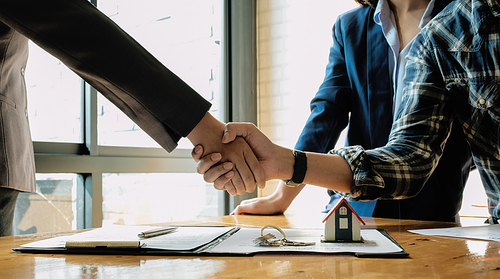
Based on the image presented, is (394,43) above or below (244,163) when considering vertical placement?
above

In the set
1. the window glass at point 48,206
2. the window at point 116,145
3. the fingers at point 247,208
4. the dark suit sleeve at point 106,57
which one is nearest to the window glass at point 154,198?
the window at point 116,145

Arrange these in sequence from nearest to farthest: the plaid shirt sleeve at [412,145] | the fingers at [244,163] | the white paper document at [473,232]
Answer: the white paper document at [473,232]
the plaid shirt sleeve at [412,145]
the fingers at [244,163]

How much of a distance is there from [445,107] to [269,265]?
822 millimetres

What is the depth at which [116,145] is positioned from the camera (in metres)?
2.30

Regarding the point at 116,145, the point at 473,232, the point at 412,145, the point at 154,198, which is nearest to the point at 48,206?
the point at 116,145

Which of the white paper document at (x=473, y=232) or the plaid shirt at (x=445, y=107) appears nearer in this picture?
the white paper document at (x=473, y=232)

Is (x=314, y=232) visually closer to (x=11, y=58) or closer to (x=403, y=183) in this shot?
(x=403, y=183)

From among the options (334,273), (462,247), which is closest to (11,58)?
(334,273)

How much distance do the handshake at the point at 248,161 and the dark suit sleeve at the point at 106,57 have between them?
0.48 ft

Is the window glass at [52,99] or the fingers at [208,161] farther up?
the window glass at [52,99]

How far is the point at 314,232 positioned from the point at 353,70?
763 millimetres

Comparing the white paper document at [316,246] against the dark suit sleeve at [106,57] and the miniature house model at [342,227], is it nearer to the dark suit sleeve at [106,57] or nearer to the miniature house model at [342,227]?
the miniature house model at [342,227]

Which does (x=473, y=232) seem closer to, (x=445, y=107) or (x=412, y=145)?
(x=412, y=145)

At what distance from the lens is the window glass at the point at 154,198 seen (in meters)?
2.28
